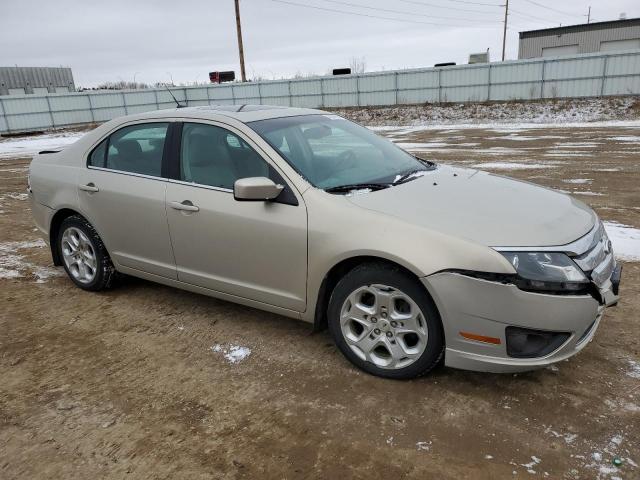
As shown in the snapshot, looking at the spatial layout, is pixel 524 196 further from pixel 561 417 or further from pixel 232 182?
pixel 232 182

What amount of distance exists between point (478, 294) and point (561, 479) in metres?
0.90

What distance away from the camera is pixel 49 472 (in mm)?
2412

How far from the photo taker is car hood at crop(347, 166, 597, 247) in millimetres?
2682

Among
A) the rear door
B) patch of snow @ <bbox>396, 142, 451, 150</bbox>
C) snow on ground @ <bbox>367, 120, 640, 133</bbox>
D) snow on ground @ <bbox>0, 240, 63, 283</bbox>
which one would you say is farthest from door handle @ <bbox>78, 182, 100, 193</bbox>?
snow on ground @ <bbox>367, 120, 640, 133</bbox>

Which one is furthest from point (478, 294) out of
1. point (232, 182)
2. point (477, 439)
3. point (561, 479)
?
point (232, 182)

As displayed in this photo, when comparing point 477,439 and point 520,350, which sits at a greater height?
point 520,350

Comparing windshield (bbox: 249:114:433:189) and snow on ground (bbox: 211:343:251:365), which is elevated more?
windshield (bbox: 249:114:433:189)

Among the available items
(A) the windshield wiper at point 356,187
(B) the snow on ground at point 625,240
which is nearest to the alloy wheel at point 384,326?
(A) the windshield wiper at point 356,187

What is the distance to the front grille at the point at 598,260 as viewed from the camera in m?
2.66

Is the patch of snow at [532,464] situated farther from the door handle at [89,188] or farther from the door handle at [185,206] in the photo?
the door handle at [89,188]

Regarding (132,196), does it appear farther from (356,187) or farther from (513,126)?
(513,126)

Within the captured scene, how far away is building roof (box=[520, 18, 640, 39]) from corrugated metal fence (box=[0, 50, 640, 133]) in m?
16.7

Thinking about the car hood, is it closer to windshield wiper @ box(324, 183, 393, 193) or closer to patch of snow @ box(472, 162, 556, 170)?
windshield wiper @ box(324, 183, 393, 193)

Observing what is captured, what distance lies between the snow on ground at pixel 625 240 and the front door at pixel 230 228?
3.53 metres
